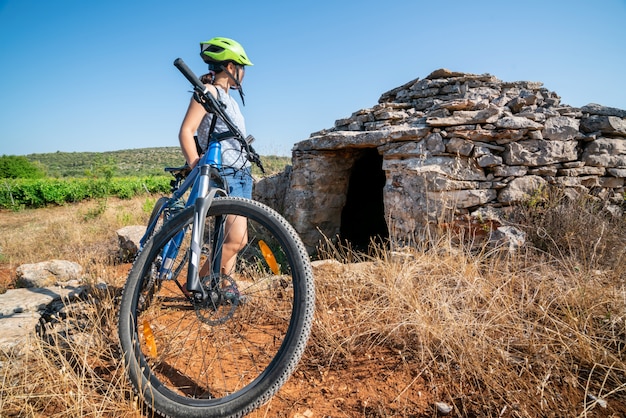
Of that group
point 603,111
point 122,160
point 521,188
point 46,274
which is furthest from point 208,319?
point 122,160

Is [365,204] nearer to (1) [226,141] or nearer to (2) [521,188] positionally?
(2) [521,188]

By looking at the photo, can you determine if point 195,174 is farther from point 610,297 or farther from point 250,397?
point 610,297

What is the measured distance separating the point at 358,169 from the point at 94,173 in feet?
35.4

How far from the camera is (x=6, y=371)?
60.6 inches

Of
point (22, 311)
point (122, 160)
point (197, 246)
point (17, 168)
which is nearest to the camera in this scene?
point (197, 246)

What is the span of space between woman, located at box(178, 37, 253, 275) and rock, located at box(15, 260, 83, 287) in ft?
10.1

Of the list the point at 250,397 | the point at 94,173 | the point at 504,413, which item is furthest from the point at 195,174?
the point at 94,173

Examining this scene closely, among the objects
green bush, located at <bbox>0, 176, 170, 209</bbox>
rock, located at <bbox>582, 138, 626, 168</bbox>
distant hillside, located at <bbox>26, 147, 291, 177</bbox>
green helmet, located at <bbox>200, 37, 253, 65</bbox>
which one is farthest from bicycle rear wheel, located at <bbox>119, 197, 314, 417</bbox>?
distant hillside, located at <bbox>26, 147, 291, 177</bbox>

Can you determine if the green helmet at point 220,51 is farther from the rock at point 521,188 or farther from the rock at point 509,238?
the rock at point 521,188

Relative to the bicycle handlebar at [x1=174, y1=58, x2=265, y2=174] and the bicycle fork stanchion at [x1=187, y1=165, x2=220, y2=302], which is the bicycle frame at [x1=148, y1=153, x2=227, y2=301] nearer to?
the bicycle fork stanchion at [x1=187, y1=165, x2=220, y2=302]

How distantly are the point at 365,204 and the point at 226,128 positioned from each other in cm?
579

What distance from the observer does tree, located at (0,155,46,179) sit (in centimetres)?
2698

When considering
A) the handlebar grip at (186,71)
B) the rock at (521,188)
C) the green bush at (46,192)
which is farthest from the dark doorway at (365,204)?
the green bush at (46,192)

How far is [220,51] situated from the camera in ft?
6.79
